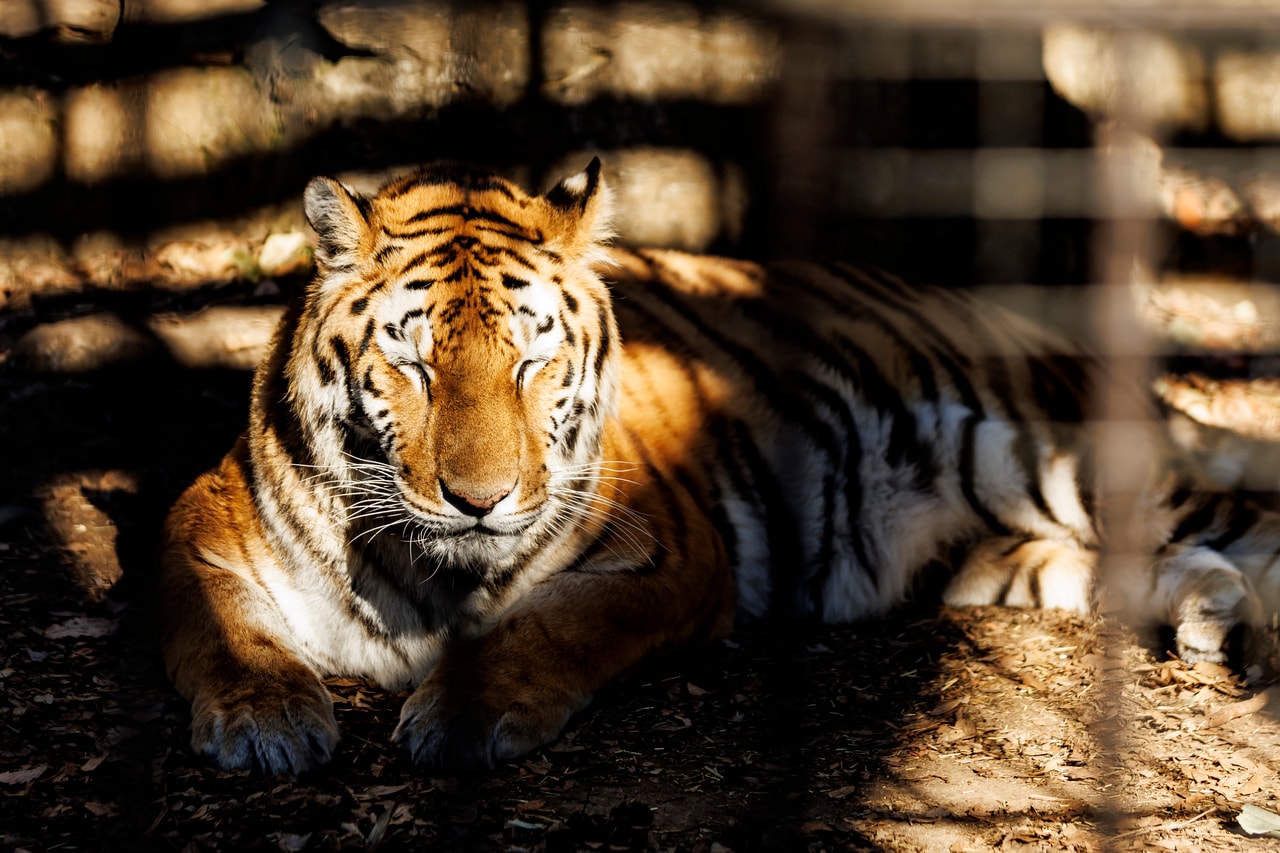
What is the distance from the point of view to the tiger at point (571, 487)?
1.83m

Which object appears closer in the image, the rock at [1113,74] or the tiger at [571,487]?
the tiger at [571,487]

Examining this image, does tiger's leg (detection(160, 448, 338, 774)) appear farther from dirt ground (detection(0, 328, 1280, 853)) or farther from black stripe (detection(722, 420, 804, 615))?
black stripe (detection(722, 420, 804, 615))

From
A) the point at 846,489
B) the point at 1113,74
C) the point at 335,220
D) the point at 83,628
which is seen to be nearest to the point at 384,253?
the point at 335,220

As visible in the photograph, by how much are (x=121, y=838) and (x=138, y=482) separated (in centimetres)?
143

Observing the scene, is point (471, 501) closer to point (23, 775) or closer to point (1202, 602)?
point (23, 775)

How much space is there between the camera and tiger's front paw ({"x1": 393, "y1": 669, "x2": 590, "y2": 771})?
176cm

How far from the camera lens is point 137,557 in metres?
2.50

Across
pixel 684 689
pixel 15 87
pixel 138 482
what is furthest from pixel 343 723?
pixel 15 87

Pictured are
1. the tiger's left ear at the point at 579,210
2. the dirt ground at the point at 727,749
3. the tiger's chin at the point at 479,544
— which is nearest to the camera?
the dirt ground at the point at 727,749

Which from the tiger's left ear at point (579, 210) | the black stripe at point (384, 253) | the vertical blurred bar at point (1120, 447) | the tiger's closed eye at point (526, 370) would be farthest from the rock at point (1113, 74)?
the black stripe at point (384, 253)

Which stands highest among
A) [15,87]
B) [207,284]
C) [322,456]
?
[15,87]

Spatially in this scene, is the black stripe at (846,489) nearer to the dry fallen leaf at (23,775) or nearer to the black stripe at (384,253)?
the black stripe at (384,253)

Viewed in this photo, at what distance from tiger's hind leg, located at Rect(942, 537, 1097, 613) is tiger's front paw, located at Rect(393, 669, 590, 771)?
115 centimetres

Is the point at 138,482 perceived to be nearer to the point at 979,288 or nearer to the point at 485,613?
the point at 485,613
